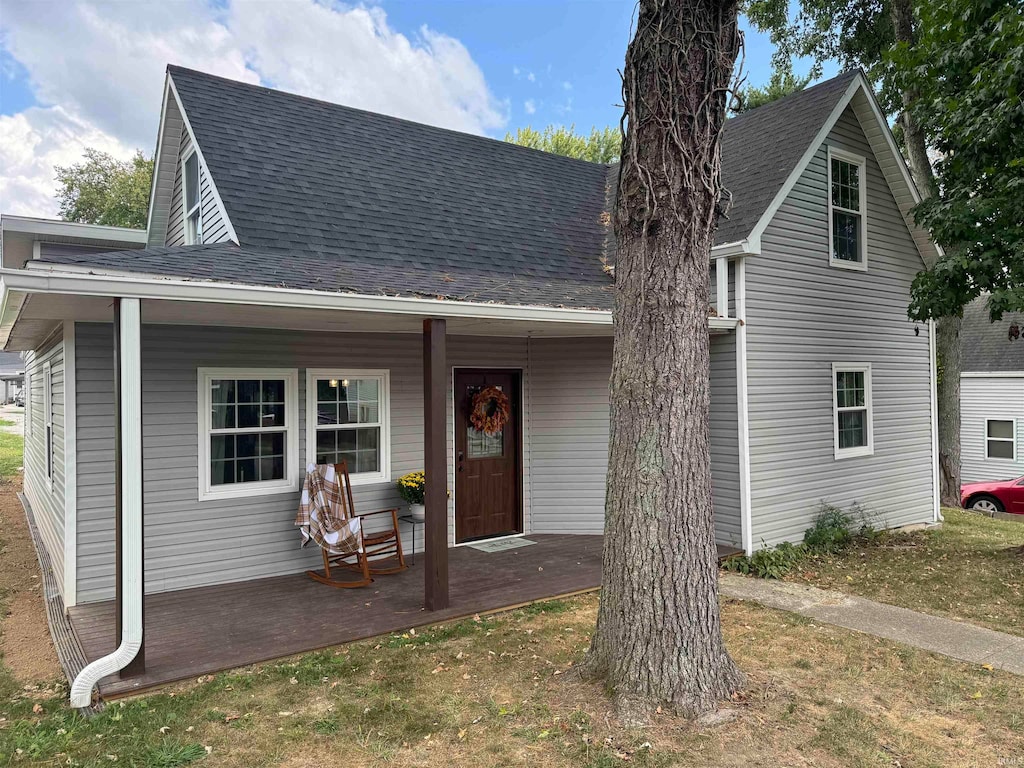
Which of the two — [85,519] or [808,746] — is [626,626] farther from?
[85,519]

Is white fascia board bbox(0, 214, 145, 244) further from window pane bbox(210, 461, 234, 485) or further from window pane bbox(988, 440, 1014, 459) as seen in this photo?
window pane bbox(988, 440, 1014, 459)

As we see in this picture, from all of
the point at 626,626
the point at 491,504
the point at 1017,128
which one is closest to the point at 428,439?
the point at 626,626

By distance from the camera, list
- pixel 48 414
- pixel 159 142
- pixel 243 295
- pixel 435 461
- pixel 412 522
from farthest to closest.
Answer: pixel 159 142 < pixel 48 414 < pixel 412 522 < pixel 435 461 < pixel 243 295

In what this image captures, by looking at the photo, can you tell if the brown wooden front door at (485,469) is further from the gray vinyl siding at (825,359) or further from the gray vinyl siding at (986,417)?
the gray vinyl siding at (986,417)

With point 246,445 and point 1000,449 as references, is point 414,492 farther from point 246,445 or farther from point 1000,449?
point 1000,449

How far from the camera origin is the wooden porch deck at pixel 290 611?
443cm

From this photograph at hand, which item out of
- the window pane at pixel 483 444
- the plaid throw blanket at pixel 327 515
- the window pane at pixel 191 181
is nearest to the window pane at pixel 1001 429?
the window pane at pixel 483 444

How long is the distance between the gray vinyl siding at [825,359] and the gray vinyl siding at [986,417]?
33.5ft

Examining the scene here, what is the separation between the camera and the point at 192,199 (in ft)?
27.2

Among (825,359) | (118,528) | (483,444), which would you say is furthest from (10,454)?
(825,359)

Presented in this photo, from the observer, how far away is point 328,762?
10.7ft

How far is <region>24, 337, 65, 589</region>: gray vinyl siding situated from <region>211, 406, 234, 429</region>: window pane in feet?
4.24

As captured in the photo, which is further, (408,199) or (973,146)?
(408,199)

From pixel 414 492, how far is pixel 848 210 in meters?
6.52
